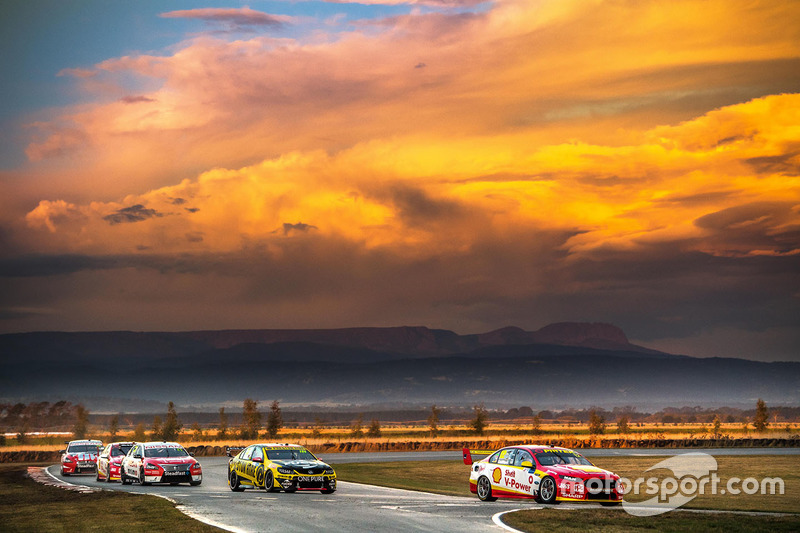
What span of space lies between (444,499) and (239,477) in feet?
27.6

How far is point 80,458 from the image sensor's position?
51.6 meters

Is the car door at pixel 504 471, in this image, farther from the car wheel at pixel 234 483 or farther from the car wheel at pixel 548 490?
the car wheel at pixel 234 483

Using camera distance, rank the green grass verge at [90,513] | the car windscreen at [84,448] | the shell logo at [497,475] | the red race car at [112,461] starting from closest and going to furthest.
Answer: the green grass verge at [90,513] → the shell logo at [497,475] → the red race car at [112,461] → the car windscreen at [84,448]

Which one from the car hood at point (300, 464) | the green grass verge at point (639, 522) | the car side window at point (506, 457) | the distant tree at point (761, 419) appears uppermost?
the distant tree at point (761, 419)

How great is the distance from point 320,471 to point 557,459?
9.19m

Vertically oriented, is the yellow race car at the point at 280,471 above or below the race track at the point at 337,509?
above

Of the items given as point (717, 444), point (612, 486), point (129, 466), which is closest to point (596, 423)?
point (717, 444)

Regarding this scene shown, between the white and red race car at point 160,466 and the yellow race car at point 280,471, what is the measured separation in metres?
4.01

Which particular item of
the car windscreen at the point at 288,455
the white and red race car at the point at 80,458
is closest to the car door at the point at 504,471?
the car windscreen at the point at 288,455

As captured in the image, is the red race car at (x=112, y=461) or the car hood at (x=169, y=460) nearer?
the car hood at (x=169, y=460)

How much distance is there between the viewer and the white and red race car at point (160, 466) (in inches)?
1581
